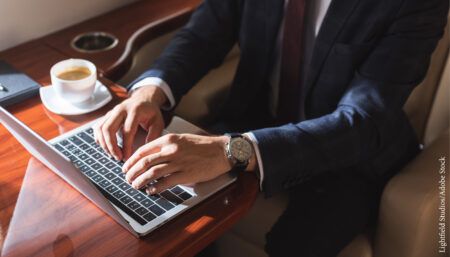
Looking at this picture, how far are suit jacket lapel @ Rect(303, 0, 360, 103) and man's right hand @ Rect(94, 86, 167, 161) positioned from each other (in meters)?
0.37

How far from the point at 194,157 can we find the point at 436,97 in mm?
813

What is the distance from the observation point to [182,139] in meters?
0.96

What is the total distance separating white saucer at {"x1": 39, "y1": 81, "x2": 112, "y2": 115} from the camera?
1.13m

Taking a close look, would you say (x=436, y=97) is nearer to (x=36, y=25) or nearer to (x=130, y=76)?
(x=130, y=76)

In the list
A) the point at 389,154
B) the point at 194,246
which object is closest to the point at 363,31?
the point at 389,154

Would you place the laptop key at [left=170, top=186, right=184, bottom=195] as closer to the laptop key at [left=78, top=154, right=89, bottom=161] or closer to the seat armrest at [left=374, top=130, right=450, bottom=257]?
the laptop key at [left=78, top=154, right=89, bottom=161]

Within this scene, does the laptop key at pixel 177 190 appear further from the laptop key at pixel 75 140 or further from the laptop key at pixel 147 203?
the laptop key at pixel 75 140

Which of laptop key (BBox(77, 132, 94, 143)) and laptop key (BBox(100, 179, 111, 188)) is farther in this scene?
laptop key (BBox(77, 132, 94, 143))

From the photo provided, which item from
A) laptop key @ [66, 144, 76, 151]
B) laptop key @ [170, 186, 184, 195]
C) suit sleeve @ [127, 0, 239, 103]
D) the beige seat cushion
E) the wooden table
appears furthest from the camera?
the beige seat cushion

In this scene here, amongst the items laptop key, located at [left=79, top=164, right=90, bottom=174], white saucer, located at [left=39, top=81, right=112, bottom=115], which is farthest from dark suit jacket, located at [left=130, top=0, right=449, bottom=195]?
laptop key, located at [left=79, top=164, right=90, bottom=174]

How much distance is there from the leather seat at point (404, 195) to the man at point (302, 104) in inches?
2.4

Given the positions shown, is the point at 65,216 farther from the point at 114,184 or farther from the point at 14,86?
the point at 14,86

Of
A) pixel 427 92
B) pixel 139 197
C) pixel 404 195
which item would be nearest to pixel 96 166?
pixel 139 197

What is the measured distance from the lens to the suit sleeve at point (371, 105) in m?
1.03
